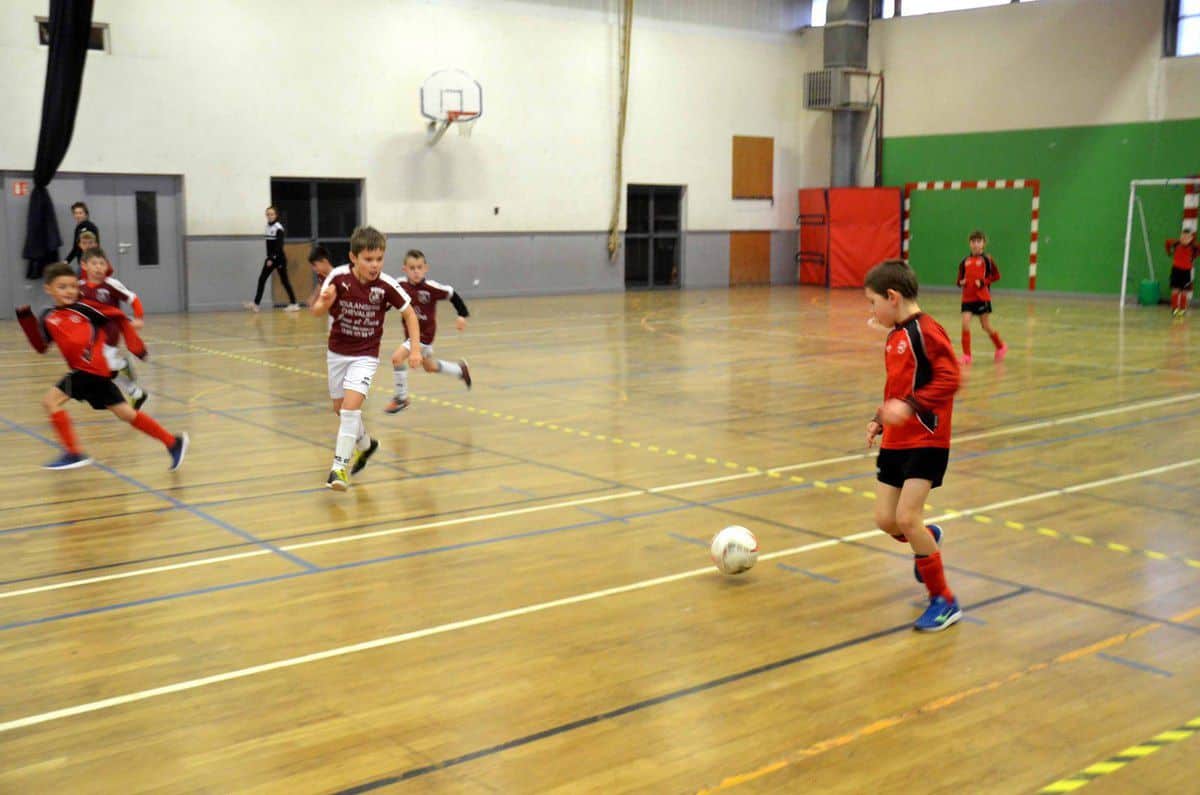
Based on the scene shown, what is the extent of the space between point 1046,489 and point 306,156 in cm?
1846

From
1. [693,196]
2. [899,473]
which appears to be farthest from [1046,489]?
[693,196]

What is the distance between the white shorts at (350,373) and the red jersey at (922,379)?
403 cm

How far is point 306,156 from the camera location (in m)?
23.0

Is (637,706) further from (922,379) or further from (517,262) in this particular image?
(517,262)

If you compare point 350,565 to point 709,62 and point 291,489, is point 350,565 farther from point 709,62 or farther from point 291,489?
point 709,62

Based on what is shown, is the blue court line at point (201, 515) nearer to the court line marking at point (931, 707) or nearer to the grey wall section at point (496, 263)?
the court line marking at point (931, 707)

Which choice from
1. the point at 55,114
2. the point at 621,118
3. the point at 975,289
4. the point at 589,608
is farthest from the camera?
the point at 621,118

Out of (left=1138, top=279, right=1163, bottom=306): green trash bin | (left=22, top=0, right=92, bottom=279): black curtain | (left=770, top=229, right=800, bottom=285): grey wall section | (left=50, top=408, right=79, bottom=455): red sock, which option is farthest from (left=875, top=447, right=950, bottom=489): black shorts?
(left=770, top=229, right=800, bottom=285): grey wall section

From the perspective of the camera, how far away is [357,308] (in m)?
8.06

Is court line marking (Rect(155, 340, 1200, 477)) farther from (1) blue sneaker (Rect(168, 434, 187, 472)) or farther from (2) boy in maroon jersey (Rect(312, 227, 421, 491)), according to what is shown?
(1) blue sneaker (Rect(168, 434, 187, 472))

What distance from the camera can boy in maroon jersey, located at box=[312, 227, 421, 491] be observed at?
7836 mm

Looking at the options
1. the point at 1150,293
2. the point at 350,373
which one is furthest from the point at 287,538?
the point at 1150,293

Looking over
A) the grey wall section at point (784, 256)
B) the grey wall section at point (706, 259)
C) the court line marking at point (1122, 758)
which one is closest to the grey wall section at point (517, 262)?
the grey wall section at point (706, 259)

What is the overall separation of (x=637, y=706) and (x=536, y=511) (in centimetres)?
300
